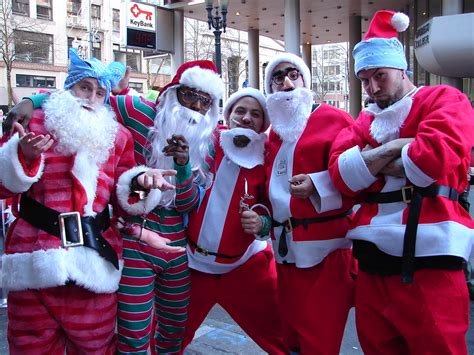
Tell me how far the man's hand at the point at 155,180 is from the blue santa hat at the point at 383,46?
101 cm

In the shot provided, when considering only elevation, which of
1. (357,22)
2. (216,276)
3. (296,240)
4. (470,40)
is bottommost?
(216,276)

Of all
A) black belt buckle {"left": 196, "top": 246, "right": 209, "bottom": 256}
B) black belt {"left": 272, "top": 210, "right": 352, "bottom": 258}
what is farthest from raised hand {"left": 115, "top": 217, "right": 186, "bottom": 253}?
black belt {"left": 272, "top": 210, "right": 352, "bottom": 258}

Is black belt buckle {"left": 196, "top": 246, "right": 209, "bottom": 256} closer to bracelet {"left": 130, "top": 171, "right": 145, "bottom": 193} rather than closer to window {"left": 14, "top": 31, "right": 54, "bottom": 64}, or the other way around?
bracelet {"left": 130, "top": 171, "right": 145, "bottom": 193}

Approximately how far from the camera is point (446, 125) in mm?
1917

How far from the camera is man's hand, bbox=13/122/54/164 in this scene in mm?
1948

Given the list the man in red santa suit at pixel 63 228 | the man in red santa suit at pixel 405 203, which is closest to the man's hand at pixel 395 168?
the man in red santa suit at pixel 405 203

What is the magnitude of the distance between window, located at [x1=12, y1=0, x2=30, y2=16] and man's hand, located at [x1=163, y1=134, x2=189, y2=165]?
33274 mm

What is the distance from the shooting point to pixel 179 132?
8.77ft

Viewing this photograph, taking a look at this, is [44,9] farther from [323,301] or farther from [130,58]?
[323,301]

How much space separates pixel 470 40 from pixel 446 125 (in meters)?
11.6

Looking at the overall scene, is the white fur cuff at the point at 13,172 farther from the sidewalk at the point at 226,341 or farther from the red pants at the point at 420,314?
the sidewalk at the point at 226,341

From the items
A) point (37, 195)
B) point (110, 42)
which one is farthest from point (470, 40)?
point (110, 42)

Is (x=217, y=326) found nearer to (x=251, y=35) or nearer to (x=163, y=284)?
(x=163, y=284)

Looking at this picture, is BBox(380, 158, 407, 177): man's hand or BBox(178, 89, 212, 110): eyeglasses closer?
BBox(380, 158, 407, 177): man's hand
